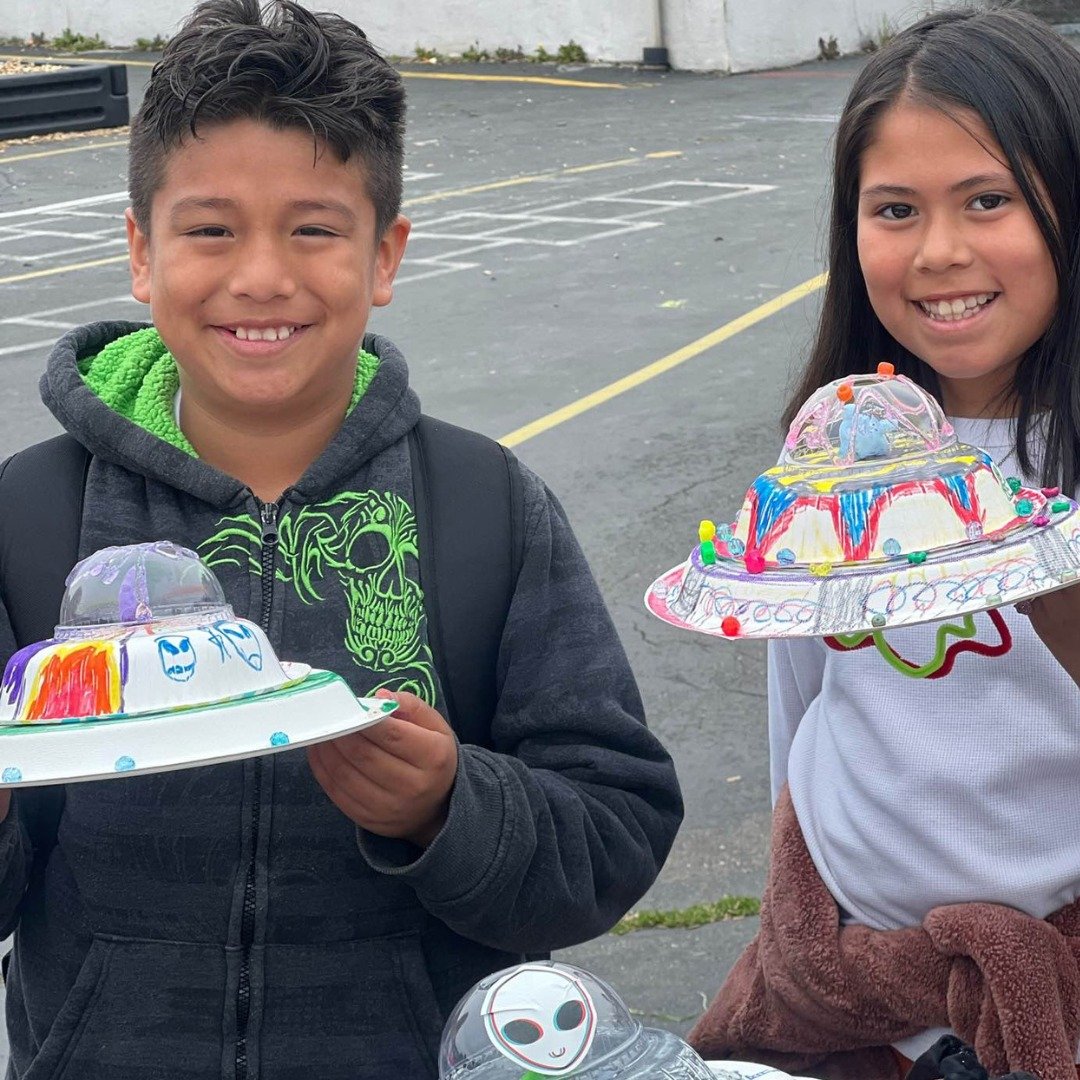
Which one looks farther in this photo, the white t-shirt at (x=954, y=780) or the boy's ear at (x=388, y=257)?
the boy's ear at (x=388, y=257)

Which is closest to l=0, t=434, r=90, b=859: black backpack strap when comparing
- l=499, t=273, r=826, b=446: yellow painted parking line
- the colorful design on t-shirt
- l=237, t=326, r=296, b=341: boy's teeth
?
the colorful design on t-shirt

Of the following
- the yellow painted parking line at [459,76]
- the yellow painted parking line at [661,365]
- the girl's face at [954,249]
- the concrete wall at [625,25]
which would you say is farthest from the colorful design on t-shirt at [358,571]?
the concrete wall at [625,25]

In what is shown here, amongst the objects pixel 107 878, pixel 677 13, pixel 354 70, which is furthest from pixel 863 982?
pixel 677 13

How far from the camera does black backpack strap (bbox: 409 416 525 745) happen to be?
2.05 meters

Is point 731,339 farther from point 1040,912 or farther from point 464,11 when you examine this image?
point 464,11

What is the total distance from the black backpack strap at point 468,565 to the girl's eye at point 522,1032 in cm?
77

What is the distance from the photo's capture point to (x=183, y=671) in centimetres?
158

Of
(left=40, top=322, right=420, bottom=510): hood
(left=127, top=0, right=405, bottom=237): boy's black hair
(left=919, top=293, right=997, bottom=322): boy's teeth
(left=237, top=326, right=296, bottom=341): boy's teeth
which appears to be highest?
(left=127, top=0, right=405, bottom=237): boy's black hair

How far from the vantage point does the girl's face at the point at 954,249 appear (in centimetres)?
197

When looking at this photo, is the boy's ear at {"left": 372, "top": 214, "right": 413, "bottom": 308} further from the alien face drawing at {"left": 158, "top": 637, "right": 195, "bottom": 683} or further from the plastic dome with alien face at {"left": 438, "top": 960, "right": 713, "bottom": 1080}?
the plastic dome with alien face at {"left": 438, "top": 960, "right": 713, "bottom": 1080}

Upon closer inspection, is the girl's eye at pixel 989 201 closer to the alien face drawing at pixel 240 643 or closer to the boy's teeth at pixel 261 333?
the boy's teeth at pixel 261 333

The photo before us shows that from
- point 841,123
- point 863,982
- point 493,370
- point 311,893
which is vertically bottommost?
point 493,370

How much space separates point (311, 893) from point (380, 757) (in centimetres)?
32

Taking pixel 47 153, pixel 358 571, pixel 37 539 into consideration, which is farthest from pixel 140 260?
pixel 47 153
